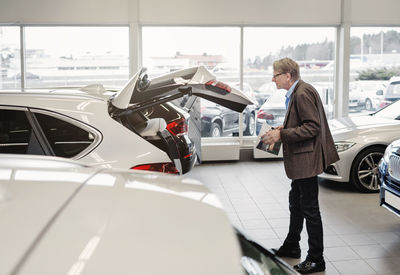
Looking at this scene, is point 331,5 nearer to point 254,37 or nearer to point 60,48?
point 254,37

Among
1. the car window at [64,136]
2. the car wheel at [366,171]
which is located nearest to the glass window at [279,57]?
the car wheel at [366,171]

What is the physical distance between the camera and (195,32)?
31.1 feet

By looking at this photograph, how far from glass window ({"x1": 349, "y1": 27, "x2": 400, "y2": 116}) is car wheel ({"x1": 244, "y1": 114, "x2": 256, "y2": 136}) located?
2.13m

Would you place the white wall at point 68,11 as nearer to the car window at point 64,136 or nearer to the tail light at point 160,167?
the car window at point 64,136

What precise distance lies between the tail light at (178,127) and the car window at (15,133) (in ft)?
3.29

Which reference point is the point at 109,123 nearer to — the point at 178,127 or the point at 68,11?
the point at 178,127

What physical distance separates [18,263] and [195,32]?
8956 millimetres

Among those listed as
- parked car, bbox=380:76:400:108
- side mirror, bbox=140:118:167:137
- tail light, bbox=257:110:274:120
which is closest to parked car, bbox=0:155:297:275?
side mirror, bbox=140:118:167:137

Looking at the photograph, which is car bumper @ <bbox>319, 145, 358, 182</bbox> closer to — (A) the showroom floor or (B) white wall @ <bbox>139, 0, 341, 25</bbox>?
(A) the showroom floor

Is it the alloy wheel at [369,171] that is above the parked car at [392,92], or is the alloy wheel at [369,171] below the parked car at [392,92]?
below

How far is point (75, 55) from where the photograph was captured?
30.9ft

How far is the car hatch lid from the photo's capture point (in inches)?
121

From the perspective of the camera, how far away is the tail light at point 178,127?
11.9 feet

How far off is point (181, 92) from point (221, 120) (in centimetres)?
659
